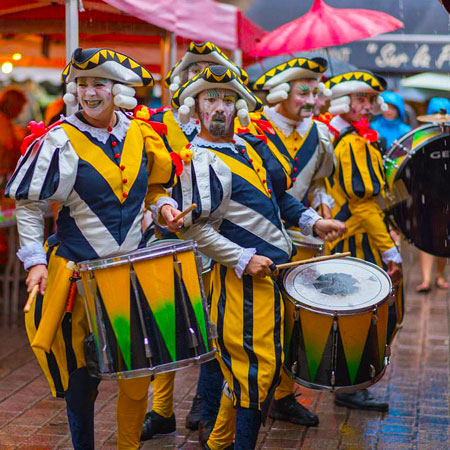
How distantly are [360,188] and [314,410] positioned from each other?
1358 millimetres

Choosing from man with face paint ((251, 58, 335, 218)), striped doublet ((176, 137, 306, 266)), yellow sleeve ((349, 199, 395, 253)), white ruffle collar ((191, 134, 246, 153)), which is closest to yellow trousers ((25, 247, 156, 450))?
striped doublet ((176, 137, 306, 266))

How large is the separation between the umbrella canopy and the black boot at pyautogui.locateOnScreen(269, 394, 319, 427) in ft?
30.8

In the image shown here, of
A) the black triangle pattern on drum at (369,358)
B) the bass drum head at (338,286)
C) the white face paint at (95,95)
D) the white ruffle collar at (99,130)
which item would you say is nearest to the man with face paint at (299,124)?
the bass drum head at (338,286)

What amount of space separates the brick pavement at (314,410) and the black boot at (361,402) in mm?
53

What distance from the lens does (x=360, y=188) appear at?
5.63 metres

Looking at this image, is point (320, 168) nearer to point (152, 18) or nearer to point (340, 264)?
point (340, 264)

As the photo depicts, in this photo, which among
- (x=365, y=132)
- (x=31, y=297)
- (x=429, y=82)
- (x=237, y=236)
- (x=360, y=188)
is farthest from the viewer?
(x=429, y=82)

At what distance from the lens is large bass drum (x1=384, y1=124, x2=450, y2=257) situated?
5586 millimetres

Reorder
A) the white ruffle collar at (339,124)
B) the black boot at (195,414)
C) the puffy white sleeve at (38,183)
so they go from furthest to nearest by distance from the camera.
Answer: the white ruffle collar at (339,124) → the black boot at (195,414) → the puffy white sleeve at (38,183)

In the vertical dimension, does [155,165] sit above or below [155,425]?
above

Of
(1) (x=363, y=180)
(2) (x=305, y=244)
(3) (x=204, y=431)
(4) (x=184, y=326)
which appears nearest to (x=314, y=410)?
(3) (x=204, y=431)

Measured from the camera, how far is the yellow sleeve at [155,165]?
4188 millimetres

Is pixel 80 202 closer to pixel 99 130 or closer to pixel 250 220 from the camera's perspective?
pixel 99 130

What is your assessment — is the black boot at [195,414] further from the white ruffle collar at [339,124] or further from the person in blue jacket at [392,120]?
the person in blue jacket at [392,120]
